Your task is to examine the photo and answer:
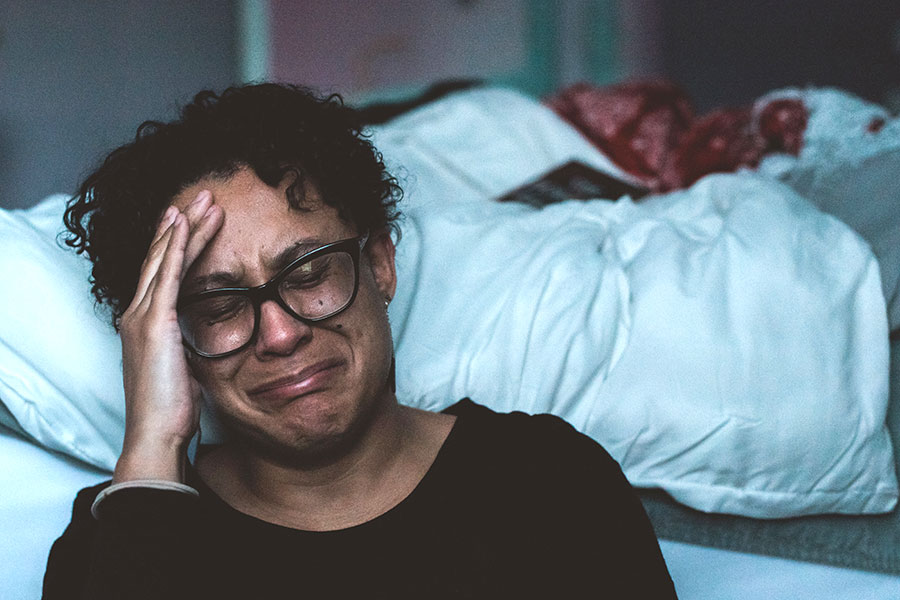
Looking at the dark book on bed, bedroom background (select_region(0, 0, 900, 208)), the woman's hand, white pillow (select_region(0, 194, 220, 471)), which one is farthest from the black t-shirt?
bedroom background (select_region(0, 0, 900, 208))

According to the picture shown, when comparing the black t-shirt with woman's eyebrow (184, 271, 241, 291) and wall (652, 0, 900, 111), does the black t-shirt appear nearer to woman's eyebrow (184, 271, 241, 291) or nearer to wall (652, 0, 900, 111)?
woman's eyebrow (184, 271, 241, 291)

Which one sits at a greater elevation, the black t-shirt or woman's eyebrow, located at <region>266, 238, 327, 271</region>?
woman's eyebrow, located at <region>266, 238, 327, 271</region>

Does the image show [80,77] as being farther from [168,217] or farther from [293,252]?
[293,252]

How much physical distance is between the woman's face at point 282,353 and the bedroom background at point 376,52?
1523 millimetres

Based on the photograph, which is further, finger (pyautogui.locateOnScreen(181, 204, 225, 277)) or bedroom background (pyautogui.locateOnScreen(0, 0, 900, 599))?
bedroom background (pyautogui.locateOnScreen(0, 0, 900, 599))

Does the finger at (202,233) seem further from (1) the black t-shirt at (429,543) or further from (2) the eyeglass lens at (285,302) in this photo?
(1) the black t-shirt at (429,543)

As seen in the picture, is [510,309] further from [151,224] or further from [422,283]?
[151,224]

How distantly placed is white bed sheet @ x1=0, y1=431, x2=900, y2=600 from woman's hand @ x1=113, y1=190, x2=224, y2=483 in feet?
0.93

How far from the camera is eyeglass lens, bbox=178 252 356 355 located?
31.6 inches

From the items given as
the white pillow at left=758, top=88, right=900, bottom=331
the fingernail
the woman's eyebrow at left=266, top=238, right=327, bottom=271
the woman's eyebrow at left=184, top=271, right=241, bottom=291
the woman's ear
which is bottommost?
the white pillow at left=758, top=88, right=900, bottom=331

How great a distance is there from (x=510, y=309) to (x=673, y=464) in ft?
1.00

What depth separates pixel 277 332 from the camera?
79 centimetres

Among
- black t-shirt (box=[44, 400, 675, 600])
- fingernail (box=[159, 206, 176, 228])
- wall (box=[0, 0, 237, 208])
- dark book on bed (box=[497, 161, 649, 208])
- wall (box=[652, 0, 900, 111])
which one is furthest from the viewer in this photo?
wall (box=[652, 0, 900, 111])

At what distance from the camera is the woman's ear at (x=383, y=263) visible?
37.7 inches
